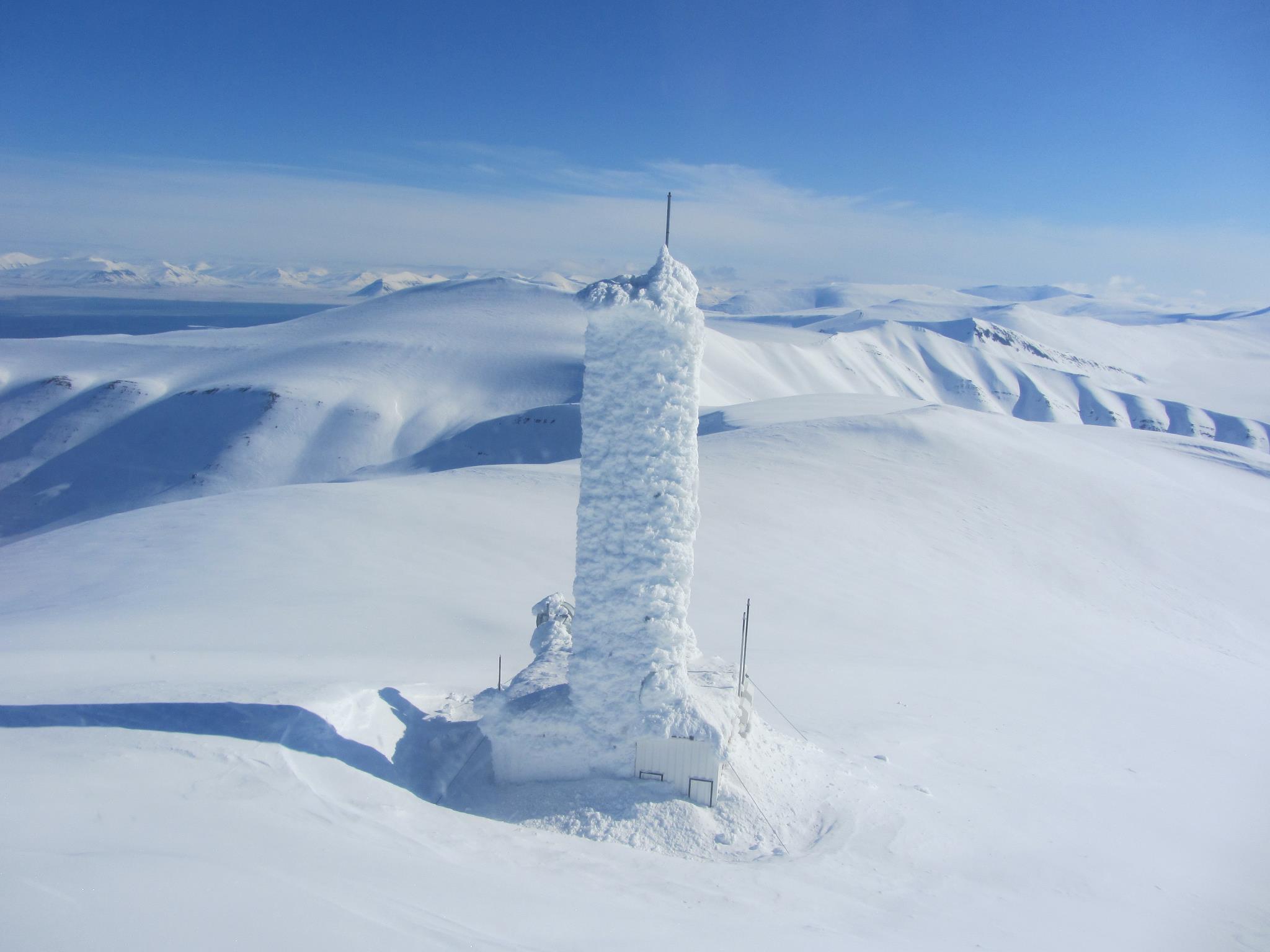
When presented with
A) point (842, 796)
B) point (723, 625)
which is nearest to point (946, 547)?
point (723, 625)

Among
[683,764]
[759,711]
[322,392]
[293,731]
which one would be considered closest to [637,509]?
[683,764]

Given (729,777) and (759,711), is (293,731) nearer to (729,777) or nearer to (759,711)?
(729,777)

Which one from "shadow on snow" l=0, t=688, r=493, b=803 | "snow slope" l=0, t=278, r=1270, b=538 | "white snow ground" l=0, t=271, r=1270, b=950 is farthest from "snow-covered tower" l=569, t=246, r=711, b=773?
"snow slope" l=0, t=278, r=1270, b=538

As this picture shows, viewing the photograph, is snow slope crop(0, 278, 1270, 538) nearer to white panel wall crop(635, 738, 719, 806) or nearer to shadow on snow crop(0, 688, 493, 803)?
shadow on snow crop(0, 688, 493, 803)

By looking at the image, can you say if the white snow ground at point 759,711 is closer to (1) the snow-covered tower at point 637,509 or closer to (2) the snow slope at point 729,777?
(2) the snow slope at point 729,777

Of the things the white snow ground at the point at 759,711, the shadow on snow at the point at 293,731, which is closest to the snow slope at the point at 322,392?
the white snow ground at the point at 759,711

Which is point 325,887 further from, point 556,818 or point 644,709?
point 644,709
